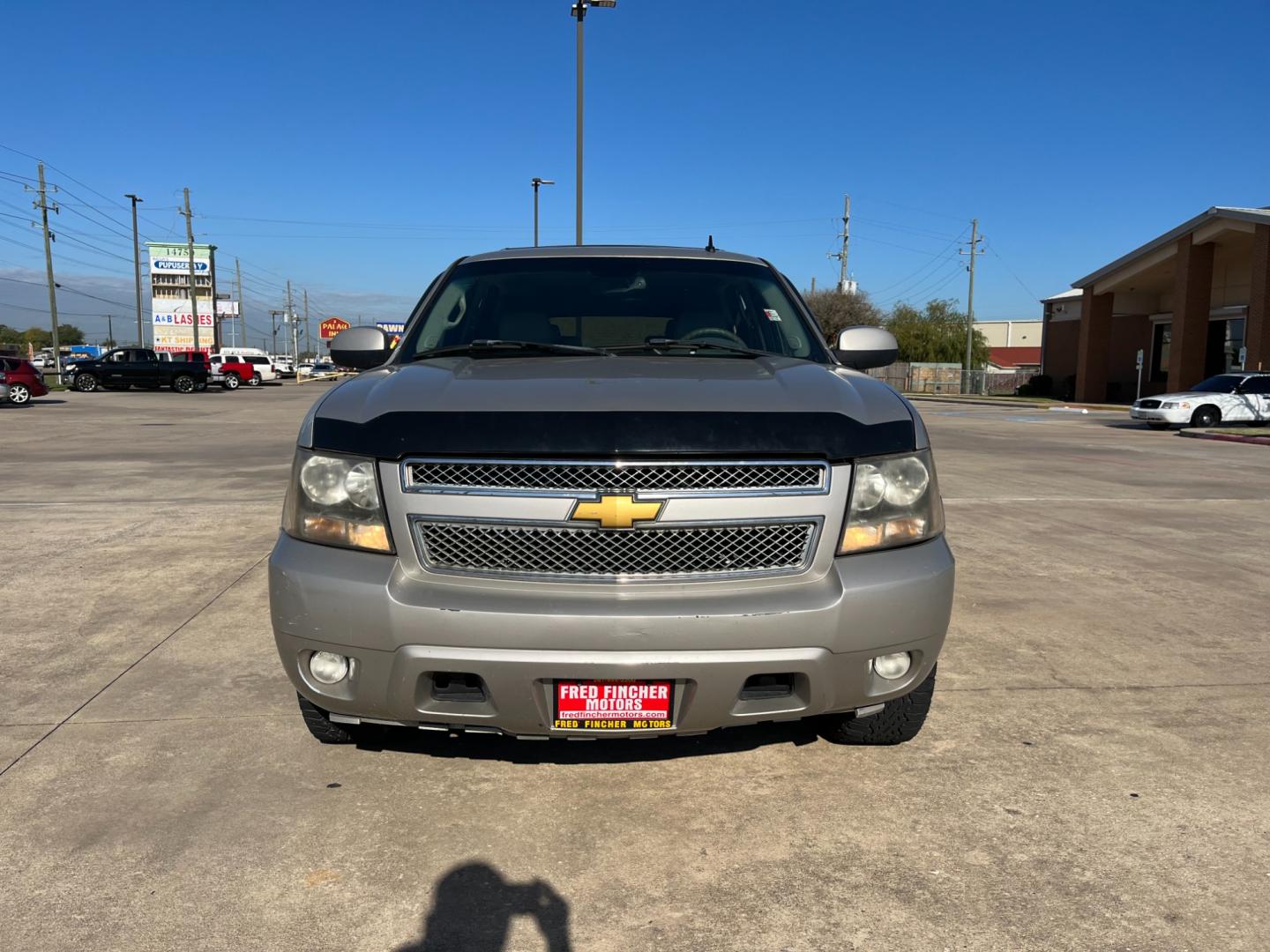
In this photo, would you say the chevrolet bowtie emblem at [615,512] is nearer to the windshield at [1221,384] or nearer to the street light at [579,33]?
the street light at [579,33]

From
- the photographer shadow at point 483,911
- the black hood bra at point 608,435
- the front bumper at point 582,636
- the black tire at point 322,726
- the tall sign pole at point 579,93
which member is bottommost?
the photographer shadow at point 483,911

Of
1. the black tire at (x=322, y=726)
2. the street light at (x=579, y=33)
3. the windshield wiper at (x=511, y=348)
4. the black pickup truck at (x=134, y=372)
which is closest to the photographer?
the black tire at (x=322, y=726)

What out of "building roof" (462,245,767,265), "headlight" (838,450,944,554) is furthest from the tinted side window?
"headlight" (838,450,944,554)

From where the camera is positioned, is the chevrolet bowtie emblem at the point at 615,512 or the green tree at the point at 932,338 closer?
the chevrolet bowtie emblem at the point at 615,512

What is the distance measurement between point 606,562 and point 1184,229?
1522 inches

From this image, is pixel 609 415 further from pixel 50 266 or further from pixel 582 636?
pixel 50 266

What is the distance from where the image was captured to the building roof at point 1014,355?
329 ft

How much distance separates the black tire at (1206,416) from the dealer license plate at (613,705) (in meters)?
24.8

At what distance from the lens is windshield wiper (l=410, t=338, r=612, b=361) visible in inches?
148

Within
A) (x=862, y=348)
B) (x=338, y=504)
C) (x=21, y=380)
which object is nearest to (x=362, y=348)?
(x=338, y=504)

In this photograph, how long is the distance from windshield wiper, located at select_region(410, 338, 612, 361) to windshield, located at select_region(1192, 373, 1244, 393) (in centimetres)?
2477

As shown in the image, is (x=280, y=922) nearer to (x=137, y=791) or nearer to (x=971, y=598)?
(x=137, y=791)

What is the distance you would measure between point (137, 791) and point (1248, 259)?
1663 inches

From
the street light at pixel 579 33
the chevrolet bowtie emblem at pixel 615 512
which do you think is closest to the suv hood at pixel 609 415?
the chevrolet bowtie emblem at pixel 615 512
